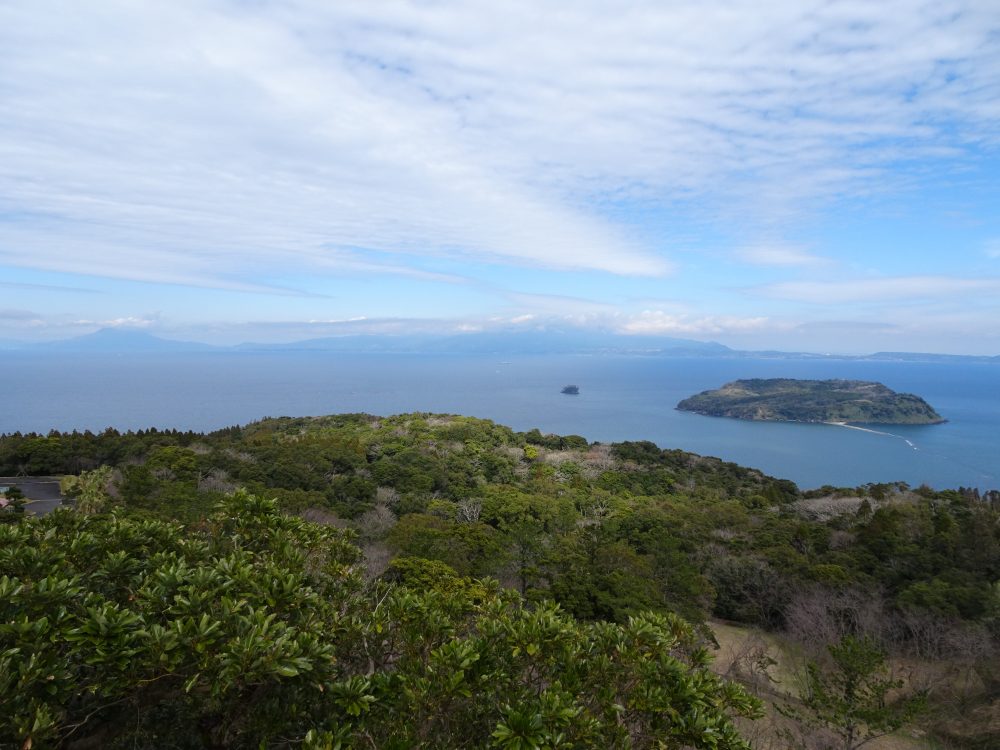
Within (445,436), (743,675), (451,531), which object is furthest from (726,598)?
(445,436)

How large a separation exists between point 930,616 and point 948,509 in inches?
599

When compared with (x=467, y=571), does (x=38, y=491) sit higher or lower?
lower

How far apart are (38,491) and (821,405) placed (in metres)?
97.7

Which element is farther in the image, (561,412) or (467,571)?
(561,412)

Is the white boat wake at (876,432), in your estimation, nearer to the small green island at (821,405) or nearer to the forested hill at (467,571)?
the small green island at (821,405)

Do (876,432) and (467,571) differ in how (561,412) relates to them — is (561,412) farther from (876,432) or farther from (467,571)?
(467,571)

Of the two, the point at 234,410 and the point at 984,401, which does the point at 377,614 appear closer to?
the point at 234,410

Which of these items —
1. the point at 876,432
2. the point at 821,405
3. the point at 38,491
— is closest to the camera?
the point at 38,491

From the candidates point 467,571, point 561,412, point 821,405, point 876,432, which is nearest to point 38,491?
point 467,571

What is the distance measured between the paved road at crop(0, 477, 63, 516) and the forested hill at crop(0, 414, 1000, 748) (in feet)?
4.47

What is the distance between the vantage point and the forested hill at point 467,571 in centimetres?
386

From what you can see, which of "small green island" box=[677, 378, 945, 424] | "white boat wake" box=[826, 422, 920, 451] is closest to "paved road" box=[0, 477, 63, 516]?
"white boat wake" box=[826, 422, 920, 451]

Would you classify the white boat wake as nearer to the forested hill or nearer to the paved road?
the forested hill

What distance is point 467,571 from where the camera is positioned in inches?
558
